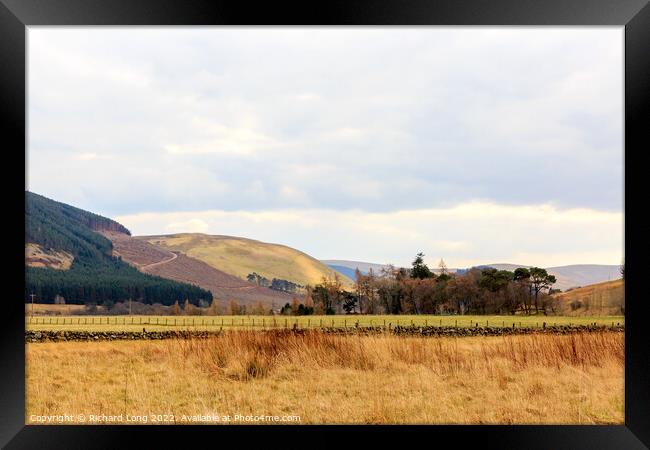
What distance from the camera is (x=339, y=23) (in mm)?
3188

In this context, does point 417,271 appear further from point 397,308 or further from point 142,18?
point 142,18

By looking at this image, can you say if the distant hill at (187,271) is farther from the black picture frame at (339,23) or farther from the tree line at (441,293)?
the black picture frame at (339,23)

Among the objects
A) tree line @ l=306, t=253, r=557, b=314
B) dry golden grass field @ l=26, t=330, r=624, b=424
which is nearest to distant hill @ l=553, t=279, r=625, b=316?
tree line @ l=306, t=253, r=557, b=314

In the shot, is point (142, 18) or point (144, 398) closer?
point (142, 18)

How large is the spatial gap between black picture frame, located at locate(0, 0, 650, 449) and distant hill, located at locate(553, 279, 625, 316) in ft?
37.9

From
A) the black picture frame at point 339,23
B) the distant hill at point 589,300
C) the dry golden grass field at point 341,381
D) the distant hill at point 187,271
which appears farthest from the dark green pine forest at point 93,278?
the black picture frame at point 339,23

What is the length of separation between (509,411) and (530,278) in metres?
13.6

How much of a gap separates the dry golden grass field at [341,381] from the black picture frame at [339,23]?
0.61m

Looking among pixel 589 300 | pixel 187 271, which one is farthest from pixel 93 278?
pixel 589 300

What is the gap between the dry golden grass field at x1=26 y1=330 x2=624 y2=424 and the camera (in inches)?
180

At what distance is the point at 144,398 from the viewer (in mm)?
4953

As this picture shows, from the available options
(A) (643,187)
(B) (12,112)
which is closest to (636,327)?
(A) (643,187)

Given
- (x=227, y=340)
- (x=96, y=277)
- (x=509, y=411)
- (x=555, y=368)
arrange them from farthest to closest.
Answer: (x=96, y=277), (x=227, y=340), (x=555, y=368), (x=509, y=411)

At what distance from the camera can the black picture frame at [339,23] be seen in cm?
305
